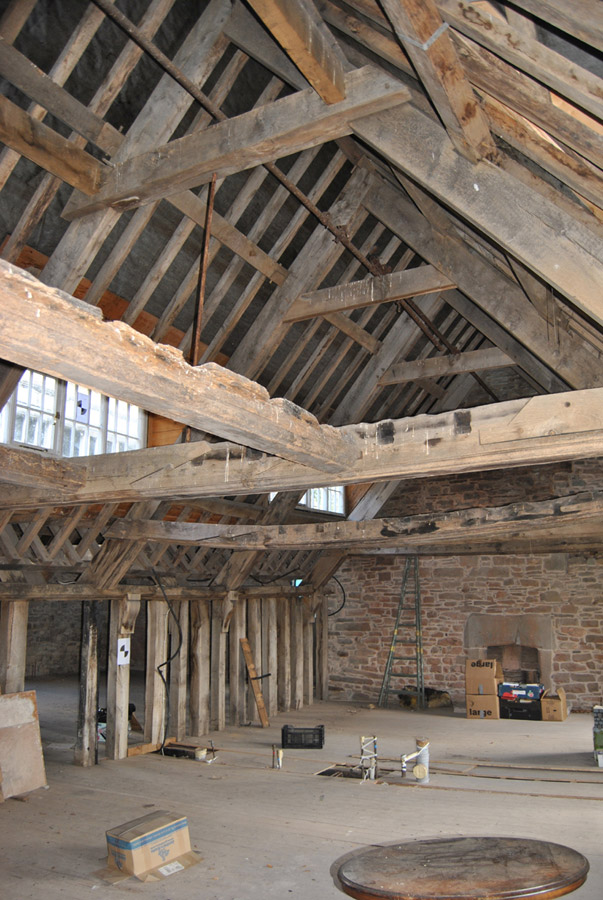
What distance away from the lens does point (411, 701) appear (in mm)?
10758

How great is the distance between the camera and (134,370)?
237 centimetres

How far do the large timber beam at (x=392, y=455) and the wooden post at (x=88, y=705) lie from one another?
296 cm

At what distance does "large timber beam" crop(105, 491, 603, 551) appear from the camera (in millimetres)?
6133

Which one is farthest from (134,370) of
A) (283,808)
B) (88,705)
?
(88,705)

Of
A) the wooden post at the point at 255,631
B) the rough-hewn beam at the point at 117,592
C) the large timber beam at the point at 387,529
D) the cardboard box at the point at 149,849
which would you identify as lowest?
the cardboard box at the point at 149,849

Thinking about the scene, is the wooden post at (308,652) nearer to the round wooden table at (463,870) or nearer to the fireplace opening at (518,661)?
the fireplace opening at (518,661)

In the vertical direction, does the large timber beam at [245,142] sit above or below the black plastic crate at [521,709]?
above

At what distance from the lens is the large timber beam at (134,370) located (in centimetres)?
199

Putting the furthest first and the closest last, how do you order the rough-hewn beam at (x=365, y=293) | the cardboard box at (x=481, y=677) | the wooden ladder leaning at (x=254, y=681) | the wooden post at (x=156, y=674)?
the cardboard box at (x=481, y=677) < the wooden ladder leaning at (x=254, y=681) < the wooden post at (x=156, y=674) < the rough-hewn beam at (x=365, y=293)

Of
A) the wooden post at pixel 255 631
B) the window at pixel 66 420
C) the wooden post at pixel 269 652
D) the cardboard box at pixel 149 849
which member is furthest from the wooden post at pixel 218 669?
the cardboard box at pixel 149 849

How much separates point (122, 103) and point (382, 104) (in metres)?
2.29

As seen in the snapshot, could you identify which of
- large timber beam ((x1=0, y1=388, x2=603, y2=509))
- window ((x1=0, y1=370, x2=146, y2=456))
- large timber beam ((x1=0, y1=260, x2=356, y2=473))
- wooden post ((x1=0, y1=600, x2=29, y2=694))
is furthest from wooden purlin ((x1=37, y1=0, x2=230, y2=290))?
wooden post ((x1=0, y1=600, x2=29, y2=694))

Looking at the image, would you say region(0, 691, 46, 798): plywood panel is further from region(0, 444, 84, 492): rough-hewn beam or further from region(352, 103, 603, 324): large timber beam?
region(352, 103, 603, 324): large timber beam

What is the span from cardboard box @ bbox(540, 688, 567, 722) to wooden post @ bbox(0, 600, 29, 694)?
265 inches
